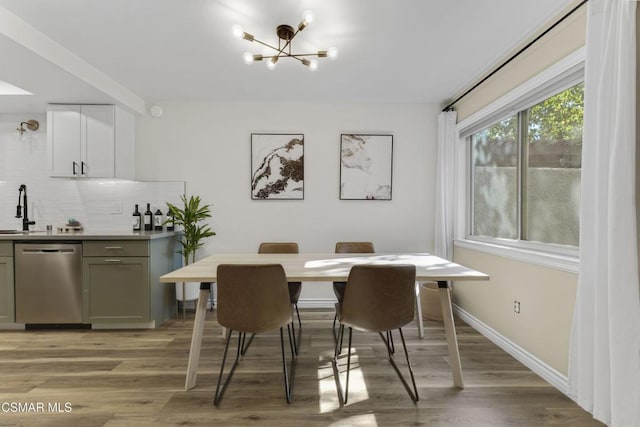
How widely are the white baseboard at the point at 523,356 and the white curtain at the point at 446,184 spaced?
82 centimetres

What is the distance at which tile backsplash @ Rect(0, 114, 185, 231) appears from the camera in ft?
12.2

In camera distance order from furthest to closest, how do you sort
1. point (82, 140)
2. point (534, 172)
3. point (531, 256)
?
point (82, 140)
point (534, 172)
point (531, 256)

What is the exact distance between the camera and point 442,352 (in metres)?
2.61

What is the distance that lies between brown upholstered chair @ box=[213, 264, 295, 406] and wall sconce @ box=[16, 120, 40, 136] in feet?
12.4

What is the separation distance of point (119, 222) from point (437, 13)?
13.4ft

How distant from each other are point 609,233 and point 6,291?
4962mm

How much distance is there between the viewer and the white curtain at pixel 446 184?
3.63 metres

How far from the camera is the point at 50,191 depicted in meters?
3.72

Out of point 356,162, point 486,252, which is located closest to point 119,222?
point 356,162

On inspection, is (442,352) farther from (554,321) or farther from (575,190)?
(575,190)

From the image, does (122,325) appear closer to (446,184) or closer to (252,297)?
(252,297)

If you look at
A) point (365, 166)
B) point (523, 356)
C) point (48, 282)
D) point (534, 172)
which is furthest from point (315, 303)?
point (48, 282)

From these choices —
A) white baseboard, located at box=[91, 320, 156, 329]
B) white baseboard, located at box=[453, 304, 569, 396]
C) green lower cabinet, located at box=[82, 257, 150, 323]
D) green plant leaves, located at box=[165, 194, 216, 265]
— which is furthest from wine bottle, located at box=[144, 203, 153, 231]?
white baseboard, located at box=[453, 304, 569, 396]

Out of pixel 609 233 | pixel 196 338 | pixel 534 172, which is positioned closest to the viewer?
pixel 609 233
